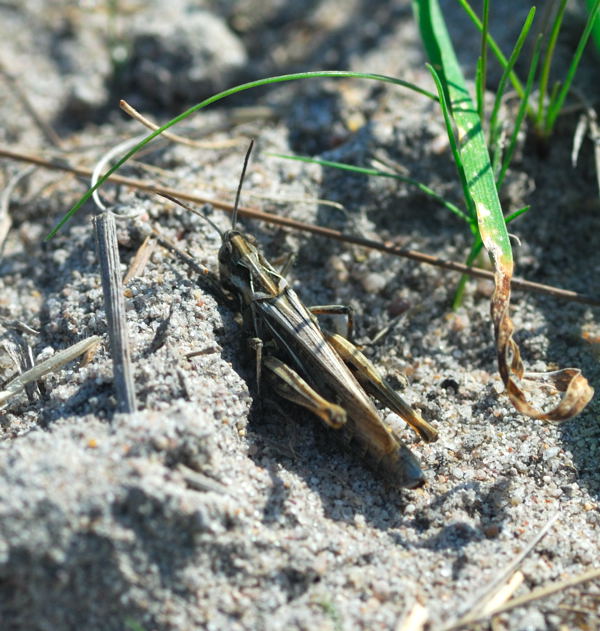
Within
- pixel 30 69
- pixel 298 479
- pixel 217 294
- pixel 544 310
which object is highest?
pixel 30 69

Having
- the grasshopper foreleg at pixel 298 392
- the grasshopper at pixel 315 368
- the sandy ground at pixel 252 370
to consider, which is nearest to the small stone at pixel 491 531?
the sandy ground at pixel 252 370

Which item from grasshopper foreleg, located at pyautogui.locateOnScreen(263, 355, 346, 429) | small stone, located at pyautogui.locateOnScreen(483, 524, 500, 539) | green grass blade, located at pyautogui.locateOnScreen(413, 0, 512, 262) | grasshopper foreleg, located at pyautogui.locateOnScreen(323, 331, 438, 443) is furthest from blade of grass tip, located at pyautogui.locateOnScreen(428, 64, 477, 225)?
small stone, located at pyautogui.locateOnScreen(483, 524, 500, 539)

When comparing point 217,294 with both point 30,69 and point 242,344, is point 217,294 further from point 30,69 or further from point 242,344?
point 30,69

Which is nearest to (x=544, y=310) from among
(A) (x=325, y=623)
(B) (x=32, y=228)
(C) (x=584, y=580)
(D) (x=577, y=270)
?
(D) (x=577, y=270)

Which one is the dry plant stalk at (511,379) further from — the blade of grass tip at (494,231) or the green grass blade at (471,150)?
the green grass blade at (471,150)

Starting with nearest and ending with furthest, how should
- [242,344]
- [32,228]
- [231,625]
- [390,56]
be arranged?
[231,625], [242,344], [32,228], [390,56]

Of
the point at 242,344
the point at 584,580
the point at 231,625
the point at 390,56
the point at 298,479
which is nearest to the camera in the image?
the point at 231,625

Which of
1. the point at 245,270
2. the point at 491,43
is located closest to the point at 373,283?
the point at 245,270

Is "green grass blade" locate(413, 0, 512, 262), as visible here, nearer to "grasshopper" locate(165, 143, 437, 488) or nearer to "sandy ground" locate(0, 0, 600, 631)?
"sandy ground" locate(0, 0, 600, 631)
